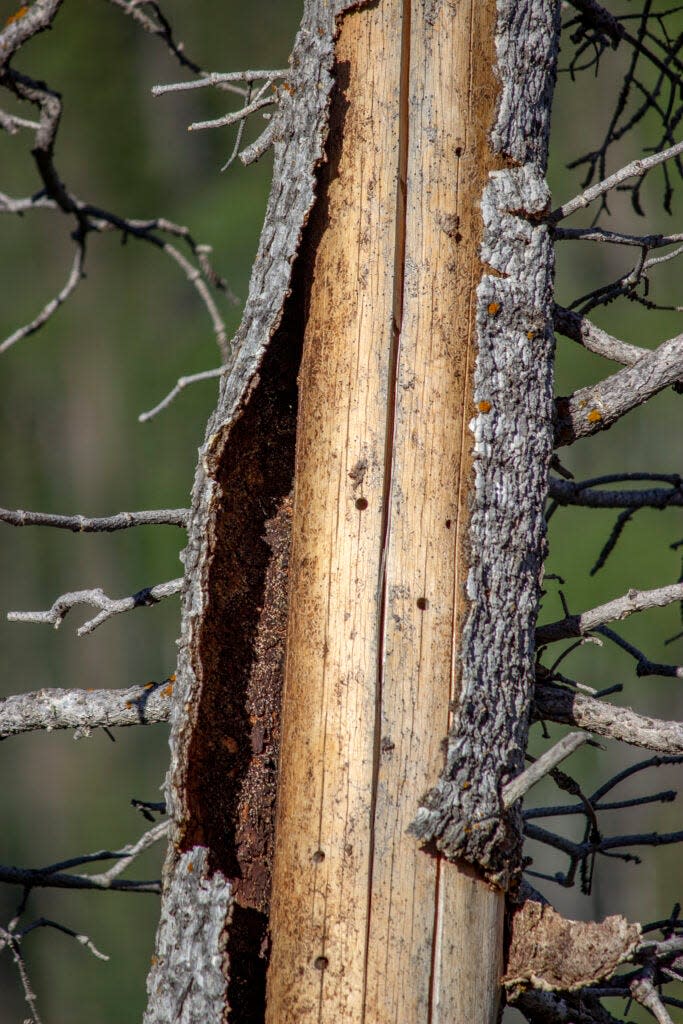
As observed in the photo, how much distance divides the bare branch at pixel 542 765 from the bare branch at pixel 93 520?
823 mm

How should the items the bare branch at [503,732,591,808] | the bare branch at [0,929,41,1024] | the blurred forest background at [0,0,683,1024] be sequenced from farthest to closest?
the blurred forest background at [0,0,683,1024] → the bare branch at [0,929,41,1024] → the bare branch at [503,732,591,808]

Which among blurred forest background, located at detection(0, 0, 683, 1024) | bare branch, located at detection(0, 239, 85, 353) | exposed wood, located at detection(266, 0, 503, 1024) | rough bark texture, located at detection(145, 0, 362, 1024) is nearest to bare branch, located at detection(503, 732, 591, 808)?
exposed wood, located at detection(266, 0, 503, 1024)

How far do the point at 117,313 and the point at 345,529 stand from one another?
2100 centimetres

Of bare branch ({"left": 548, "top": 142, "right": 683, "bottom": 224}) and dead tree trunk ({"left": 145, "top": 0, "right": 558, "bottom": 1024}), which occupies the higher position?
bare branch ({"left": 548, "top": 142, "right": 683, "bottom": 224})

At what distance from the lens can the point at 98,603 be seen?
5.72 ft

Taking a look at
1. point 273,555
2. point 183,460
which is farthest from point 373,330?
point 183,460

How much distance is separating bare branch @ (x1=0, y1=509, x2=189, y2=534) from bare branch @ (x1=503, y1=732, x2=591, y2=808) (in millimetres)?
823

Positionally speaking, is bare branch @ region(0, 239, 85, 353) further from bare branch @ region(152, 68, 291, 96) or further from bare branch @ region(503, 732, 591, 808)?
bare branch @ region(503, 732, 591, 808)

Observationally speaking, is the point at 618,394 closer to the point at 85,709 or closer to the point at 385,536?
the point at 385,536

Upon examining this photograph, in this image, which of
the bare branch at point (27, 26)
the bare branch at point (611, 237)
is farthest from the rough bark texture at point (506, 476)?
the bare branch at point (27, 26)

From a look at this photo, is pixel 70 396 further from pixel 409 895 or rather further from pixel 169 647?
pixel 409 895

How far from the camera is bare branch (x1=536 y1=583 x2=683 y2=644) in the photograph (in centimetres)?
158

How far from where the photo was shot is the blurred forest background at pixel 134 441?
1070 cm

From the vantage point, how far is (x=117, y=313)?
2108 cm
